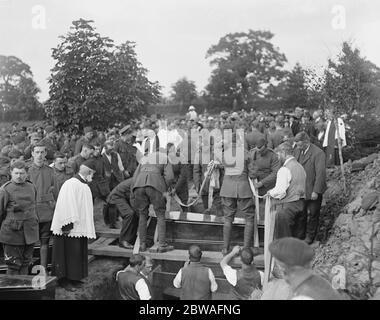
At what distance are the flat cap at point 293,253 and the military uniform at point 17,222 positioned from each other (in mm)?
3721

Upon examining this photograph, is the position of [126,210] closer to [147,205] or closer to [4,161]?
[147,205]

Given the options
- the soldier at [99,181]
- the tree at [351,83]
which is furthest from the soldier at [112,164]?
the tree at [351,83]

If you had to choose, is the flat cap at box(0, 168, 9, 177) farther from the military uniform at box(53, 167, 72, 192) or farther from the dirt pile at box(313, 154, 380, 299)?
the dirt pile at box(313, 154, 380, 299)

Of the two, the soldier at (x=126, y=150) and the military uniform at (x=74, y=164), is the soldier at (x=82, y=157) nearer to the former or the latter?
the military uniform at (x=74, y=164)

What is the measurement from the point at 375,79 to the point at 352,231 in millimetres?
4534

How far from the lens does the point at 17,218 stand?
19.0 feet

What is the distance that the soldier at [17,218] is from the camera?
5.79 m

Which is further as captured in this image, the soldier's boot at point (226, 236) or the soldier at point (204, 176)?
the soldier at point (204, 176)

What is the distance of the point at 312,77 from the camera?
9.58 m

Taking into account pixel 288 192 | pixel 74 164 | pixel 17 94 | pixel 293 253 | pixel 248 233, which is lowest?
pixel 248 233

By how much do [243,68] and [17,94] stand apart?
10.3m

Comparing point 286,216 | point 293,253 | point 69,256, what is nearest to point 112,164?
point 69,256
